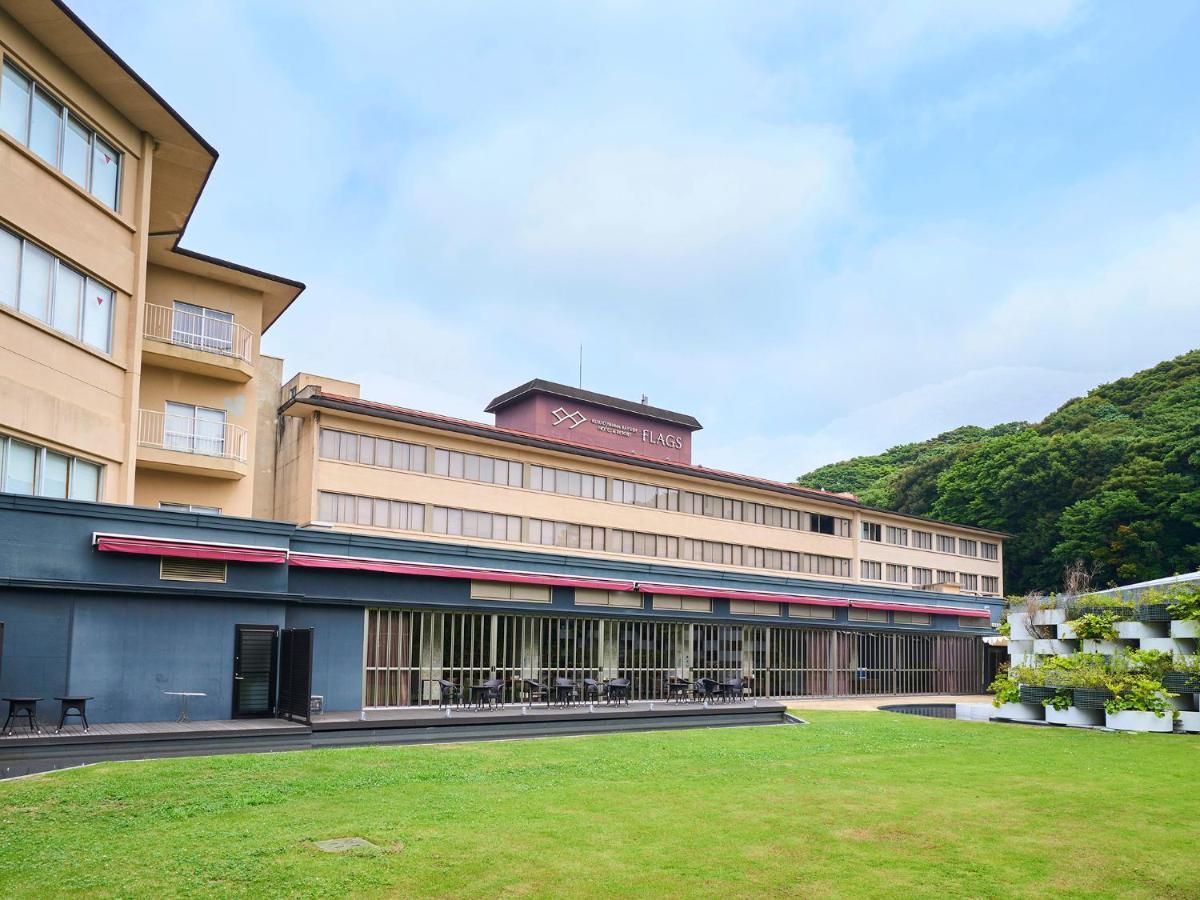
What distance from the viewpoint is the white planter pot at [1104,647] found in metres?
23.4

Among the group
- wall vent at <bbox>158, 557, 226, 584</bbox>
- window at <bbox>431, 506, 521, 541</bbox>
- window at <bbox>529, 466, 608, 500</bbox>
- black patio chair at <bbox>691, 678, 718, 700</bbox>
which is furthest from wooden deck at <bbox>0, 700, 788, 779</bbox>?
window at <bbox>529, 466, 608, 500</bbox>

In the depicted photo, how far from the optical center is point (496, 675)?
2436 centimetres

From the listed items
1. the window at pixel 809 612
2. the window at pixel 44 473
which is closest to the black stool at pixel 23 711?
the window at pixel 44 473

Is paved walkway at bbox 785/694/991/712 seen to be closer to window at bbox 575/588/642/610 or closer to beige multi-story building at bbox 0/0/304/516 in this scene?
window at bbox 575/588/642/610

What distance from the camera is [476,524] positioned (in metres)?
31.8

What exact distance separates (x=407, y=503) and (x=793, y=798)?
789 inches

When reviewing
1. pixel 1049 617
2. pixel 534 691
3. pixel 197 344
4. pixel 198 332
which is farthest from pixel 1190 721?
pixel 198 332

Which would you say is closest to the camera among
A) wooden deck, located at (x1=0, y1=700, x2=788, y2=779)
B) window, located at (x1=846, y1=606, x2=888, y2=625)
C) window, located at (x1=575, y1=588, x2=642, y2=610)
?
wooden deck, located at (x1=0, y1=700, x2=788, y2=779)

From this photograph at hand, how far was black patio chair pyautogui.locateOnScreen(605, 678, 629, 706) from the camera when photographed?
2295 cm

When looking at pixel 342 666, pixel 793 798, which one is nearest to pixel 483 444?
pixel 342 666

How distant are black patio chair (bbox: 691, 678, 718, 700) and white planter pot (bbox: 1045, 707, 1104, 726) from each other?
304 inches

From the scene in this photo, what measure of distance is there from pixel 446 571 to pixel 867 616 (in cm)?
1809

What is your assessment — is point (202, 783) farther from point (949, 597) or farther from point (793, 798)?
point (949, 597)

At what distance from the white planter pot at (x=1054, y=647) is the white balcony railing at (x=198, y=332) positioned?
21.6m
